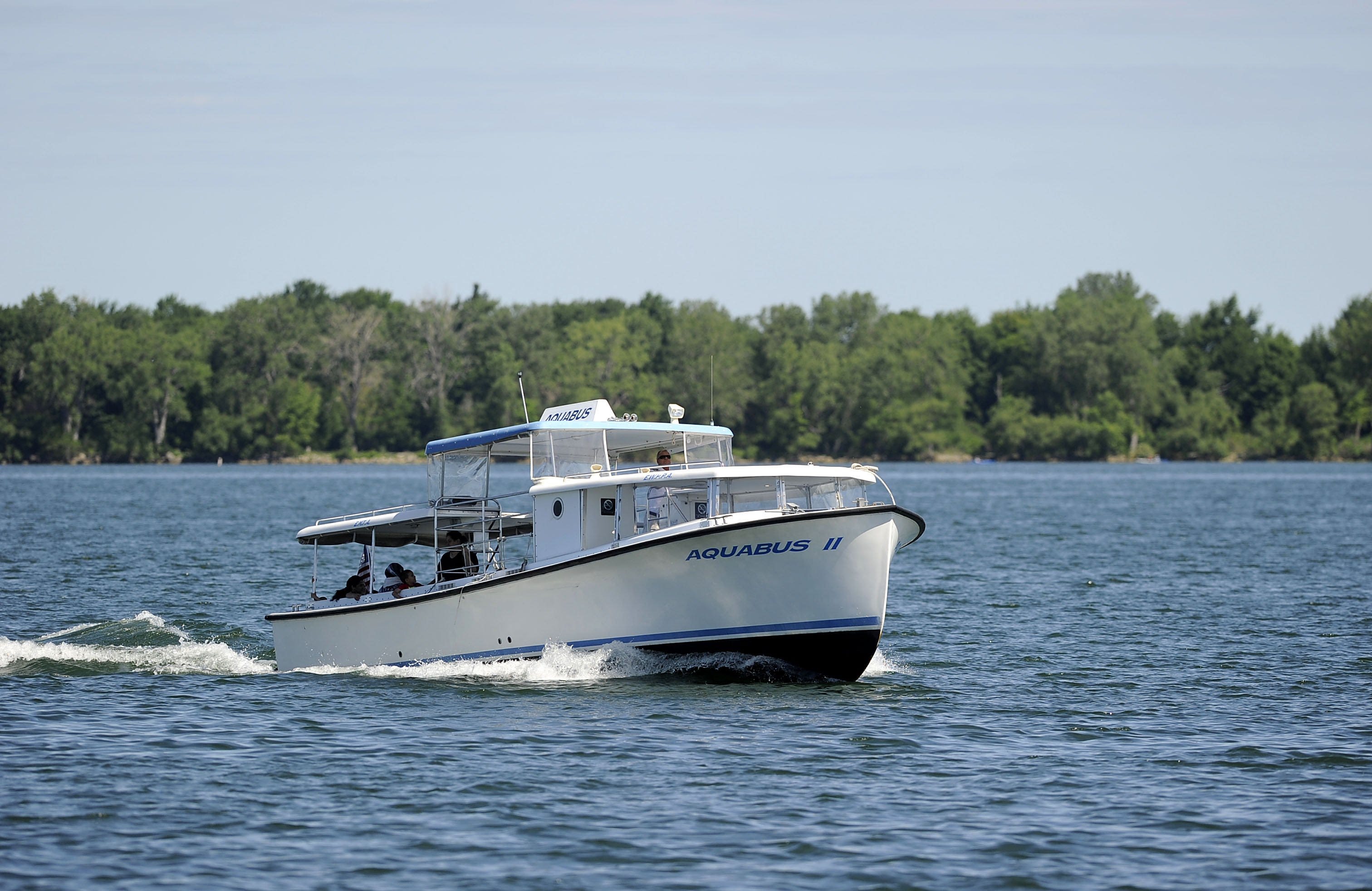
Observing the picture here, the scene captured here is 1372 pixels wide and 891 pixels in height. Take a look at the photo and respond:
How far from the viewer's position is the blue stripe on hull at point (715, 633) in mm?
21312

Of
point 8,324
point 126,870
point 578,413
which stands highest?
point 8,324

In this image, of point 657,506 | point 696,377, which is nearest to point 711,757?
point 657,506

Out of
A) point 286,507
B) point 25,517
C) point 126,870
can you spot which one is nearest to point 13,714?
point 126,870

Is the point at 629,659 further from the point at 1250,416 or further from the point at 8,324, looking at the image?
the point at 1250,416

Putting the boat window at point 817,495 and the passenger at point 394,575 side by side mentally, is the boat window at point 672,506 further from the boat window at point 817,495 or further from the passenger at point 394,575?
the passenger at point 394,575

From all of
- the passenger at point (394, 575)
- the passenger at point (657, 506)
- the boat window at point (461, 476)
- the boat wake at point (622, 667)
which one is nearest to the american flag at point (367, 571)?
the passenger at point (394, 575)

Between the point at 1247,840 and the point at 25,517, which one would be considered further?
the point at 25,517

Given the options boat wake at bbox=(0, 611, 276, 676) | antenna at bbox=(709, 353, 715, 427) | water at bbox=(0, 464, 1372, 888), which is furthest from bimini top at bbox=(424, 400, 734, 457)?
boat wake at bbox=(0, 611, 276, 676)

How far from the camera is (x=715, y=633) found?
70.6 ft

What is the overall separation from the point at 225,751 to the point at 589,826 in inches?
225

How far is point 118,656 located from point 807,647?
12036 millimetres

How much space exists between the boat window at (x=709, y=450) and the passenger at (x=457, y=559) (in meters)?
3.84

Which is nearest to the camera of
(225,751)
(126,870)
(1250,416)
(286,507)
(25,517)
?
(126,870)

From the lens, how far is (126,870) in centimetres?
1343
